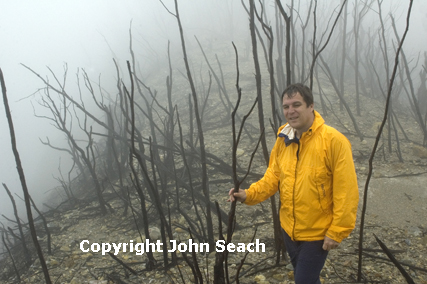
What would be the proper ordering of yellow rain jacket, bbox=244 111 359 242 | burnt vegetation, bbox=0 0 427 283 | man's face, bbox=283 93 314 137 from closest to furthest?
yellow rain jacket, bbox=244 111 359 242
man's face, bbox=283 93 314 137
burnt vegetation, bbox=0 0 427 283

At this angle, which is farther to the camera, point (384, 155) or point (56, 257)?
point (384, 155)

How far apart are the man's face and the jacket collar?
0.09 feet

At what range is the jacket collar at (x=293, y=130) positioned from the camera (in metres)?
1.63

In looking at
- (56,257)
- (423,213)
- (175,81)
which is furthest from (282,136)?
(175,81)

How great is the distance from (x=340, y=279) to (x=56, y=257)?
3239 millimetres

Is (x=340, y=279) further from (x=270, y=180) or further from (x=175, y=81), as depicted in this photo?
(x=175, y=81)

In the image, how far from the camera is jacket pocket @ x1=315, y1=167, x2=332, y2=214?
1576 mm

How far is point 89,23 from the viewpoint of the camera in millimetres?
67438

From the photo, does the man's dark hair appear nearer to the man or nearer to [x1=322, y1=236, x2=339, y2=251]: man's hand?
the man

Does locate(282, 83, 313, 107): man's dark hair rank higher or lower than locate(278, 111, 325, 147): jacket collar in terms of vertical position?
higher

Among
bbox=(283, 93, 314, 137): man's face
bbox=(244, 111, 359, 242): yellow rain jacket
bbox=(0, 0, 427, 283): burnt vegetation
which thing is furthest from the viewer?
bbox=(0, 0, 427, 283): burnt vegetation

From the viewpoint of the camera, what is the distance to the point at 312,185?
1.60 meters

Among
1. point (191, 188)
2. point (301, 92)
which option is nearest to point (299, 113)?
point (301, 92)

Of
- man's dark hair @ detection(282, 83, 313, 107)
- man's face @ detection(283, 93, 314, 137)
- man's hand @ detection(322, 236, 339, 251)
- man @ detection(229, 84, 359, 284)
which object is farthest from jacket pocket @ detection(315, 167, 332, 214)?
man's dark hair @ detection(282, 83, 313, 107)
